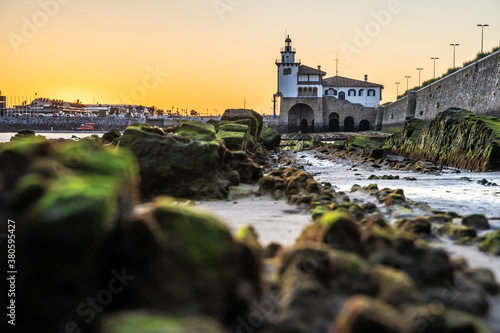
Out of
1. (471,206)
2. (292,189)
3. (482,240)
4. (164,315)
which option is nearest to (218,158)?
(292,189)

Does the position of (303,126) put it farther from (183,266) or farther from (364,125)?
(183,266)

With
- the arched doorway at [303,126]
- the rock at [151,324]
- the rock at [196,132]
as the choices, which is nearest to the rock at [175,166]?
the rock at [196,132]

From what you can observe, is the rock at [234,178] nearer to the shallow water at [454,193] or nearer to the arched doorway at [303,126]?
the shallow water at [454,193]

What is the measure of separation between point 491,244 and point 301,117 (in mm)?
70048

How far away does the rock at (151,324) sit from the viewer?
2.05m

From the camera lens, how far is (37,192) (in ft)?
9.40

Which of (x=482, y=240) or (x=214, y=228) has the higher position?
(x=214, y=228)

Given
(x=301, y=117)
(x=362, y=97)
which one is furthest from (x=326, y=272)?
(x=362, y=97)

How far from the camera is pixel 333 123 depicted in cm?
7550

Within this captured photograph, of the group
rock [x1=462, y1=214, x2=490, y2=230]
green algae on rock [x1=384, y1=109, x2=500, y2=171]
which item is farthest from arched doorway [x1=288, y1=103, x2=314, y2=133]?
rock [x1=462, y1=214, x2=490, y2=230]

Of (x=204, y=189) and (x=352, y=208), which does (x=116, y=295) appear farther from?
(x=204, y=189)

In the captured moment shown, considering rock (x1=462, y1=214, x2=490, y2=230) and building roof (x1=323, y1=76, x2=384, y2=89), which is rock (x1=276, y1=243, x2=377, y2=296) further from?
building roof (x1=323, y1=76, x2=384, y2=89)

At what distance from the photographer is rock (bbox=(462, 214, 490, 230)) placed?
5582 mm

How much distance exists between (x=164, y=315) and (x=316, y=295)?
2.99 feet
